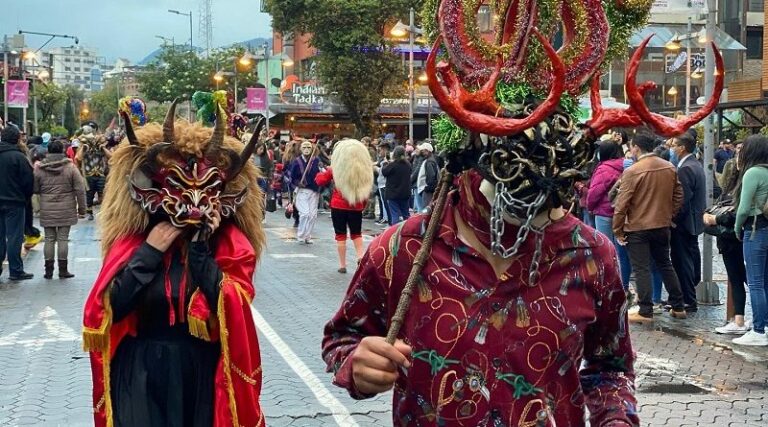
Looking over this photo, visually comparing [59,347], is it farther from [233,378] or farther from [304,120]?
[304,120]

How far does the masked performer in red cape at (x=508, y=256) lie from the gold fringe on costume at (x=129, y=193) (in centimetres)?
187

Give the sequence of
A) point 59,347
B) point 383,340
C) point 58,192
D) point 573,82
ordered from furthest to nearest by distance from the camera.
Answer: point 58,192
point 59,347
point 573,82
point 383,340

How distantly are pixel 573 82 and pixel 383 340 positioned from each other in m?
0.89

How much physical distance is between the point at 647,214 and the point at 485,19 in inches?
266

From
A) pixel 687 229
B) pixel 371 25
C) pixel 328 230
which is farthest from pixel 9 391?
pixel 371 25

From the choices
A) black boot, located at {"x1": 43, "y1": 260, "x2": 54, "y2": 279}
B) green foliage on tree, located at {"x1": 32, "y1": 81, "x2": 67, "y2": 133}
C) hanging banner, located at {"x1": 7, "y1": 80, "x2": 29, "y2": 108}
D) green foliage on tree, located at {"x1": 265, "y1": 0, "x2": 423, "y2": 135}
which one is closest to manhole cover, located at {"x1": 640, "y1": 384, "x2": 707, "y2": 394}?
black boot, located at {"x1": 43, "y1": 260, "x2": 54, "y2": 279}

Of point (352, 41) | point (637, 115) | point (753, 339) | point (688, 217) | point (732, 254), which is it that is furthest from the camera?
point (352, 41)

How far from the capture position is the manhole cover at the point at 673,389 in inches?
265

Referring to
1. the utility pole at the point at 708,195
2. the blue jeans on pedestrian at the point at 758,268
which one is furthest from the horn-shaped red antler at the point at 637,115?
Result: the utility pole at the point at 708,195

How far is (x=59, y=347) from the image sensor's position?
8.05 m

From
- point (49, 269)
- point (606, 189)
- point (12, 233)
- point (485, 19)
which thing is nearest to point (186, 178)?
point (485, 19)

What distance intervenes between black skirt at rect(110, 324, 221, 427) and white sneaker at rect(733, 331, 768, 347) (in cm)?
595

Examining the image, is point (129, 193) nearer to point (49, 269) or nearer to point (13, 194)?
point (13, 194)

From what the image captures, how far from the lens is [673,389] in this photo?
680cm
